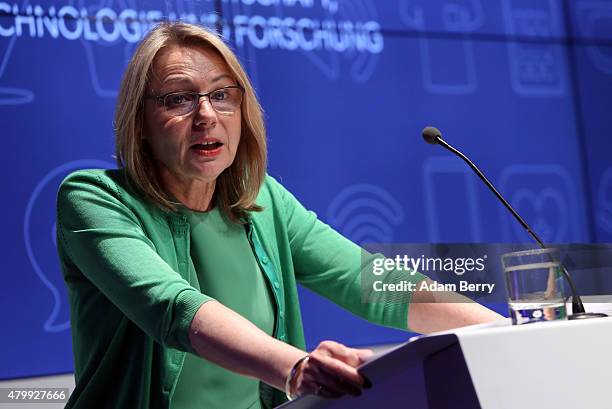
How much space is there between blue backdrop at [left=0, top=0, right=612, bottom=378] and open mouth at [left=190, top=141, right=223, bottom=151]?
56.6 inches

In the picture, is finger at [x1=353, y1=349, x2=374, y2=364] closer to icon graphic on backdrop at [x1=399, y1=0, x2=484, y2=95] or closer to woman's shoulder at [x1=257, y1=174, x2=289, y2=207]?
woman's shoulder at [x1=257, y1=174, x2=289, y2=207]

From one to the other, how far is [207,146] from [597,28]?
2.79 m

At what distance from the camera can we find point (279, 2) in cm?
346

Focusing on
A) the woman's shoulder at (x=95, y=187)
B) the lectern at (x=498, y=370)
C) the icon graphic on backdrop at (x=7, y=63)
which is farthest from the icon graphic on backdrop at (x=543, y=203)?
the lectern at (x=498, y=370)

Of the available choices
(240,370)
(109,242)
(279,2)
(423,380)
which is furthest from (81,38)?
(423,380)

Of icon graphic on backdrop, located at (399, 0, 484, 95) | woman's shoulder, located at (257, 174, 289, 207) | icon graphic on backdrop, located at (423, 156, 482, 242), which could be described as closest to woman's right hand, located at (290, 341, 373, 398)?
woman's shoulder, located at (257, 174, 289, 207)

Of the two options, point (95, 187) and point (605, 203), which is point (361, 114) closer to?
point (605, 203)

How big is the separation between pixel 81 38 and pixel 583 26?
2.22 meters

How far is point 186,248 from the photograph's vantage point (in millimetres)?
1735

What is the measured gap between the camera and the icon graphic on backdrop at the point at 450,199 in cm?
361

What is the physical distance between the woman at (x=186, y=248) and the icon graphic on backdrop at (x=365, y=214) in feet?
4.64

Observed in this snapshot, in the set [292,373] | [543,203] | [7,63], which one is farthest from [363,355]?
[543,203]

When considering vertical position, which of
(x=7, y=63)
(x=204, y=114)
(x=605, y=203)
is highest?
(x=7, y=63)

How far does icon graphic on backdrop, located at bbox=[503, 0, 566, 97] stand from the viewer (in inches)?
151
